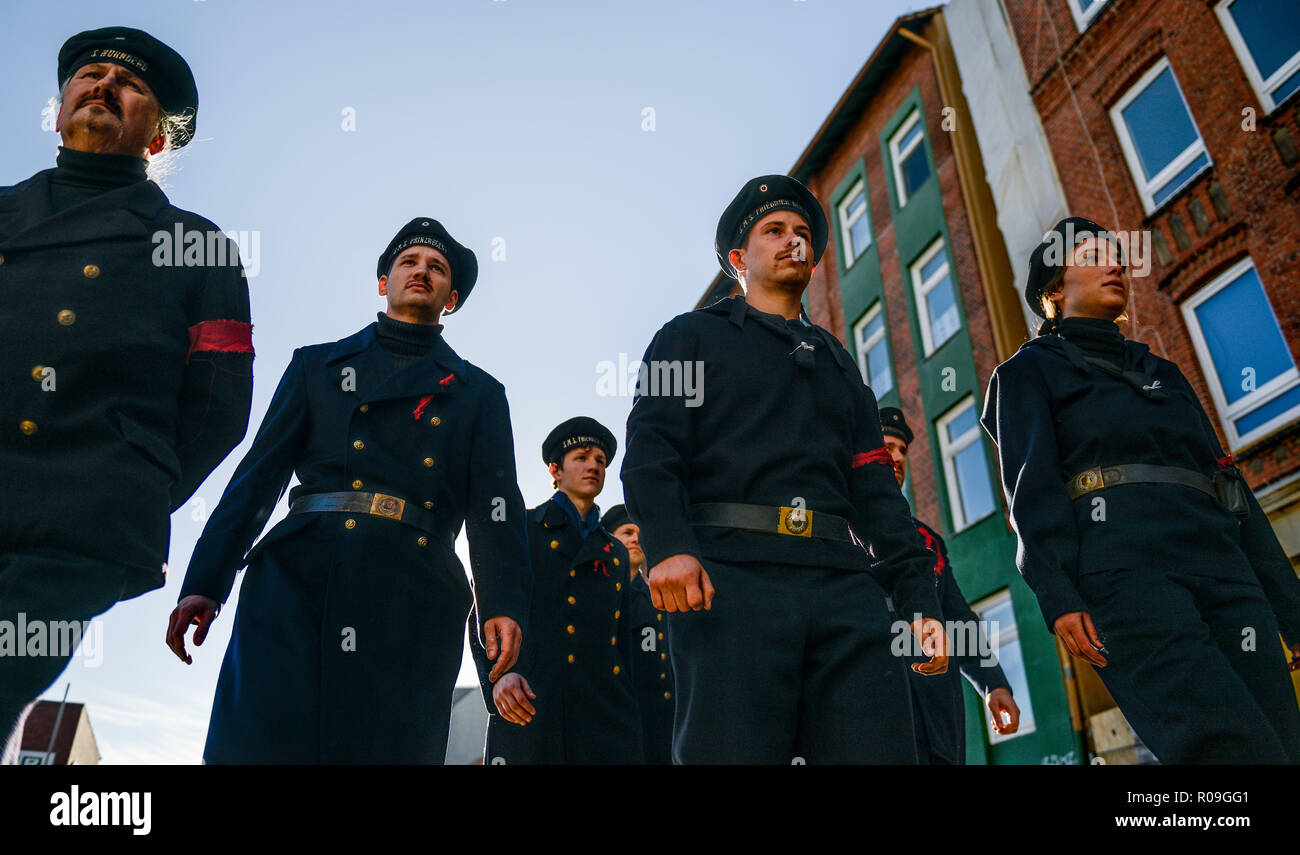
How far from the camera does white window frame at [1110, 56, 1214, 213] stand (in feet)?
42.2

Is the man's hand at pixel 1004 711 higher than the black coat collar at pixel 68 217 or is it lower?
lower

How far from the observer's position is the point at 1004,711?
438 cm

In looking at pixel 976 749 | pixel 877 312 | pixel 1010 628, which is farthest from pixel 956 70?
pixel 976 749

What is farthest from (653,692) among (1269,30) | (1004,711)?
(1269,30)

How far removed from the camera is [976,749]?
1631cm

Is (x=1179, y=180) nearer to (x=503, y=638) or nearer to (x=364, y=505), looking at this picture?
(x=503, y=638)

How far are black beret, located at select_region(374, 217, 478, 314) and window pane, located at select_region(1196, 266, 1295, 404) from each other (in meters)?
10.8

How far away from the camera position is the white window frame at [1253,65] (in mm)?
11562

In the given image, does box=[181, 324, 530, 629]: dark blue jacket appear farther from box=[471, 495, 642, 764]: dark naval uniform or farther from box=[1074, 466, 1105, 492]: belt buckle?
box=[1074, 466, 1105, 492]: belt buckle

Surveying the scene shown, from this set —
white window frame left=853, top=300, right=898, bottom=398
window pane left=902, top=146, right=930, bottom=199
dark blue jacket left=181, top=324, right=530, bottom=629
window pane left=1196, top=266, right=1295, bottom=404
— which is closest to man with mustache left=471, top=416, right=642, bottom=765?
dark blue jacket left=181, top=324, right=530, bottom=629

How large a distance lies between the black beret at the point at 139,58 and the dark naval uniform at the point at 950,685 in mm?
3521

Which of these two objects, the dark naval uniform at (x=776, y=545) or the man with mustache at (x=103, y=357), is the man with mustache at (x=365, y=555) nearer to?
the man with mustache at (x=103, y=357)

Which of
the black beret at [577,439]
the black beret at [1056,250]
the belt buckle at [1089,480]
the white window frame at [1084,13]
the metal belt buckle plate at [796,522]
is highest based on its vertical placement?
the white window frame at [1084,13]

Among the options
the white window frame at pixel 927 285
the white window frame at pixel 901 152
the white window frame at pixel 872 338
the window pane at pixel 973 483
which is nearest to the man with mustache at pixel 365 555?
the window pane at pixel 973 483
